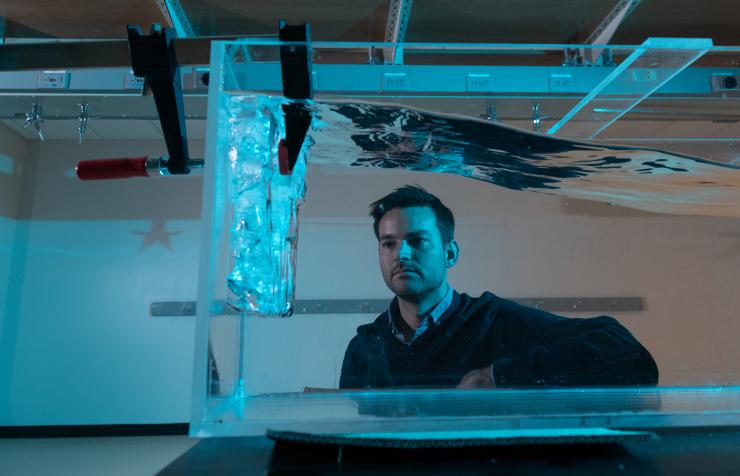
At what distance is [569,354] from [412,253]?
35 cm

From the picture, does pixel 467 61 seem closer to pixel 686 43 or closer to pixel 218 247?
pixel 686 43

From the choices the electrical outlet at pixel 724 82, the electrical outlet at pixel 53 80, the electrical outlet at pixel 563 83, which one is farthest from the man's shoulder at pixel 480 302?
the electrical outlet at pixel 53 80

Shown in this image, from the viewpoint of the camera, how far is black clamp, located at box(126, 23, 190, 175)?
484mm

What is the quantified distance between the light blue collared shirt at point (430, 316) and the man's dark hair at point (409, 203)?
143 mm

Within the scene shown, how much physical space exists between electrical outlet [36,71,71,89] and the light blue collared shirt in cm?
78

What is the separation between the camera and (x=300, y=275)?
79 centimetres

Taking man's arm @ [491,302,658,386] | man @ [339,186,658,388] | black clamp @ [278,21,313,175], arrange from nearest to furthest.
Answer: black clamp @ [278,21,313,175], man's arm @ [491,302,658,386], man @ [339,186,658,388]

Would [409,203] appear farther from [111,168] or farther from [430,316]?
[111,168]

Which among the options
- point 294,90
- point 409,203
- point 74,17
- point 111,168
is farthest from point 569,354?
point 74,17

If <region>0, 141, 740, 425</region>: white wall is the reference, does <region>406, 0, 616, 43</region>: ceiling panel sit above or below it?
above

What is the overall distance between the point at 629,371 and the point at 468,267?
15.2 inches

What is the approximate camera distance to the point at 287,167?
0.54 metres

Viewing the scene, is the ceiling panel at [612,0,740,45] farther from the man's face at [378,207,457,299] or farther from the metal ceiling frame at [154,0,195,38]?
the metal ceiling frame at [154,0,195,38]

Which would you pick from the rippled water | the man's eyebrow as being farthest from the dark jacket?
the rippled water
